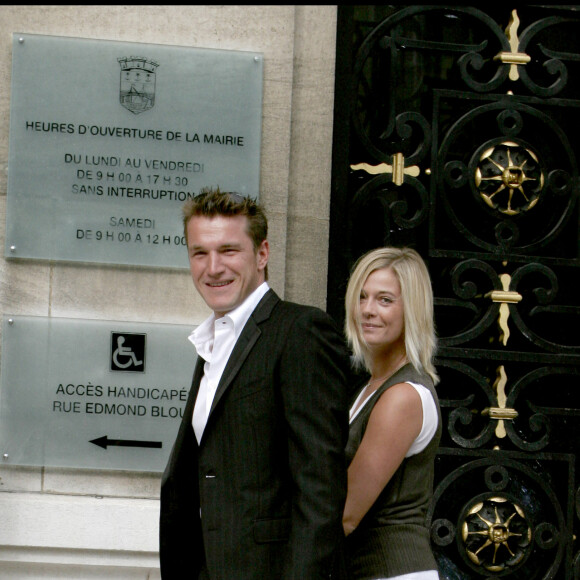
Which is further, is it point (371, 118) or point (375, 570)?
point (371, 118)

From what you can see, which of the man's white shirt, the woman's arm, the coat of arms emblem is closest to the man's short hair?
the man's white shirt

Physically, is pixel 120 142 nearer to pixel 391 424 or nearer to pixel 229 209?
pixel 229 209

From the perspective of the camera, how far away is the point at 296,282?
4.66 metres

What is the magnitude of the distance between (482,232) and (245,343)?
8.32ft

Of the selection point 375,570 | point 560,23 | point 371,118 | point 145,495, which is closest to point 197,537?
point 375,570

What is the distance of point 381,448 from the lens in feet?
9.45

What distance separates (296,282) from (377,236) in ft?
1.65

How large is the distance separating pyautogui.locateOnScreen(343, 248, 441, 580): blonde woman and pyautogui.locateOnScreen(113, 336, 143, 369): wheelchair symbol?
1547 mm

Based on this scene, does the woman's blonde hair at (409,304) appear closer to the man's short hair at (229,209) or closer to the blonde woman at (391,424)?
the blonde woman at (391,424)

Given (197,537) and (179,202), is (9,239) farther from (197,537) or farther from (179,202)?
(197,537)

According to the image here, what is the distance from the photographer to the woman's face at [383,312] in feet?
10.4

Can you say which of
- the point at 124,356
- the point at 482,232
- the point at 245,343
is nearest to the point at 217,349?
the point at 245,343

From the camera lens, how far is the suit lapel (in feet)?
8.68

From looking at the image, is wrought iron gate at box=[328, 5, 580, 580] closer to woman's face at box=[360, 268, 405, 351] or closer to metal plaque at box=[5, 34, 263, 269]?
metal plaque at box=[5, 34, 263, 269]
